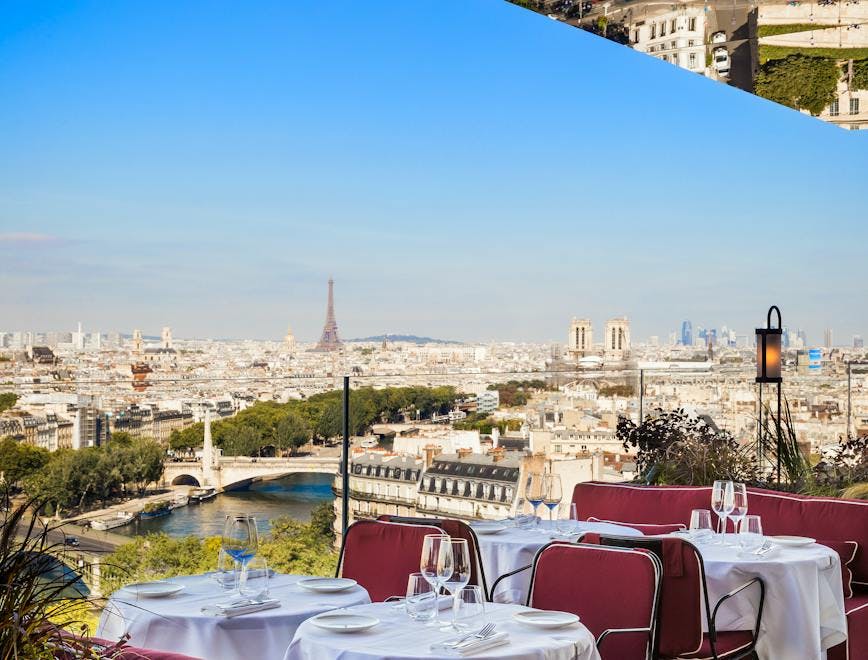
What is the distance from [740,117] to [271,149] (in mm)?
16099

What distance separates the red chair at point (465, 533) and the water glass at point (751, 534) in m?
1.04

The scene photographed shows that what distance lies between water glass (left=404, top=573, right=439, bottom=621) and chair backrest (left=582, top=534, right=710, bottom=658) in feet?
3.18

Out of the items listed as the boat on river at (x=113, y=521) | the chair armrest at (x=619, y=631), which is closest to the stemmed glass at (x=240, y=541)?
the chair armrest at (x=619, y=631)

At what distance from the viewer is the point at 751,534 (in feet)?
13.3

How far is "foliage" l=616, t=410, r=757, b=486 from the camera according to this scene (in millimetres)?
6398

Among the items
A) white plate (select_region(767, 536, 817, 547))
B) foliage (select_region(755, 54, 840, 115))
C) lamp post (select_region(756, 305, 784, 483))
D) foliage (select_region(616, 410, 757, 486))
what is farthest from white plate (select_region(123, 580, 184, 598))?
foliage (select_region(755, 54, 840, 115))

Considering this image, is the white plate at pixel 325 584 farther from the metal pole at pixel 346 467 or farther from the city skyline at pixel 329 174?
the city skyline at pixel 329 174

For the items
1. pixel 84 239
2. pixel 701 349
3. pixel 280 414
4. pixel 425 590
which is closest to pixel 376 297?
pixel 84 239

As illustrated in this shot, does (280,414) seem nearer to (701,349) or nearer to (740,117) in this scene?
(701,349)

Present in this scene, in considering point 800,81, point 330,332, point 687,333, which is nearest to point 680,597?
point 800,81

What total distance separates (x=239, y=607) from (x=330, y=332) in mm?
34663

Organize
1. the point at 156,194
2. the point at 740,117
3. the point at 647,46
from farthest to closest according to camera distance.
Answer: the point at 156,194 < the point at 740,117 < the point at 647,46

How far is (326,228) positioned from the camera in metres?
39.2

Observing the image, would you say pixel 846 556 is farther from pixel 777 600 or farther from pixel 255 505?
pixel 255 505
